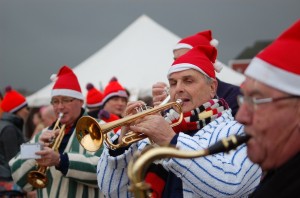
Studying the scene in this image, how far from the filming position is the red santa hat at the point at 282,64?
2.12 metres

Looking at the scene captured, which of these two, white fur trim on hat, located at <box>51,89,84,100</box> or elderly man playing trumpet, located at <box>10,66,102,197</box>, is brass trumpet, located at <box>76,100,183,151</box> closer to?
elderly man playing trumpet, located at <box>10,66,102,197</box>

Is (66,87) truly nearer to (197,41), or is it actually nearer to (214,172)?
(197,41)

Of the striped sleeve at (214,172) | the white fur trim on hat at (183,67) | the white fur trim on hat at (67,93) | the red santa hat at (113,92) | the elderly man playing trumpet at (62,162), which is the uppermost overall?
the red santa hat at (113,92)

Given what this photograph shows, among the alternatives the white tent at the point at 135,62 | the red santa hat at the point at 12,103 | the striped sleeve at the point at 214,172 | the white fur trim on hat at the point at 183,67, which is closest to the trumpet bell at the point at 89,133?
the white fur trim on hat at the point at 183,67

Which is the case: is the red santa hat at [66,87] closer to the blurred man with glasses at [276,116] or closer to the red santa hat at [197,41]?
the red santa hat at [197,41]

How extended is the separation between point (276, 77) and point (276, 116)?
0.16m

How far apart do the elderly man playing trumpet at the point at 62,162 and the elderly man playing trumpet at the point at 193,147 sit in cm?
105

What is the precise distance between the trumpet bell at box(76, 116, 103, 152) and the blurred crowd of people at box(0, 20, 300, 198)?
11 mm

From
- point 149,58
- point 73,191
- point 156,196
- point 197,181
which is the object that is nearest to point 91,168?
point 73,191

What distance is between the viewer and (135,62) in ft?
39.3

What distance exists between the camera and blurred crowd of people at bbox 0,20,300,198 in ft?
6.94

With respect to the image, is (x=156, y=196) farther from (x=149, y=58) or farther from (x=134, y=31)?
(x=134, y=31)

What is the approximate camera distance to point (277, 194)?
6.81ft

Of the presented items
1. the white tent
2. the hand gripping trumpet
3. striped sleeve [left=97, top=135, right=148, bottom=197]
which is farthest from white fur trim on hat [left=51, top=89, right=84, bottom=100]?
the white tent
